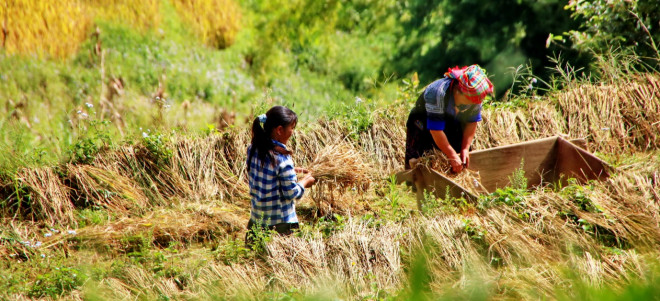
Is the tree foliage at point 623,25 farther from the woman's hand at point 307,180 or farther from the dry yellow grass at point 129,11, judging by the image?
the dry yellow grass at point 129,11

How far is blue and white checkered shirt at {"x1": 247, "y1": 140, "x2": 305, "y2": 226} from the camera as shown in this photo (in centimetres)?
408

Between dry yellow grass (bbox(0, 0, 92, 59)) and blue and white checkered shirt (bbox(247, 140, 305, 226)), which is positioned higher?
dry yellow grass (bbox(0, 0, 92, 59))

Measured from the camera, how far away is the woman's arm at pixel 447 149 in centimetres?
447

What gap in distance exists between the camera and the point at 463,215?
168 inches

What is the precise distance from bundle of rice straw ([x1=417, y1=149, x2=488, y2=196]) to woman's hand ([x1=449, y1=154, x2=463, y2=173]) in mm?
46

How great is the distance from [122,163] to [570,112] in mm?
4582

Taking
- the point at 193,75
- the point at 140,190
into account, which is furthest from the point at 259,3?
the point at 140,190

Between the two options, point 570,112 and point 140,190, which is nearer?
point 140,190

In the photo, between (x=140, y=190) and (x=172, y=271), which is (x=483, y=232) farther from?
(x=140, y=190)

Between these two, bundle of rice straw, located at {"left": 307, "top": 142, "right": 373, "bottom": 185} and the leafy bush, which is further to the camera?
bundle of rice straw, located at {"left": 307, "top": 142, "right": 373, "bottom": 185}

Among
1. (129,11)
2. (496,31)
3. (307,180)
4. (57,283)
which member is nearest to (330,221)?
(307,180)

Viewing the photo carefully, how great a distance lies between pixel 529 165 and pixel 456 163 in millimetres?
817

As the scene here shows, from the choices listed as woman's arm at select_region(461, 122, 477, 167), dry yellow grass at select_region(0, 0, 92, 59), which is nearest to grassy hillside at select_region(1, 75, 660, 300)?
woman's arm at select_region(461, 122, 477, 167)

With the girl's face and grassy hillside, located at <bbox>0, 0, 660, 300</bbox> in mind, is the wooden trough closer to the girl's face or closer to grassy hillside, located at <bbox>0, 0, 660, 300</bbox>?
grassy hillside, located at <bbox>0, 0, 660, 300</bbox>
